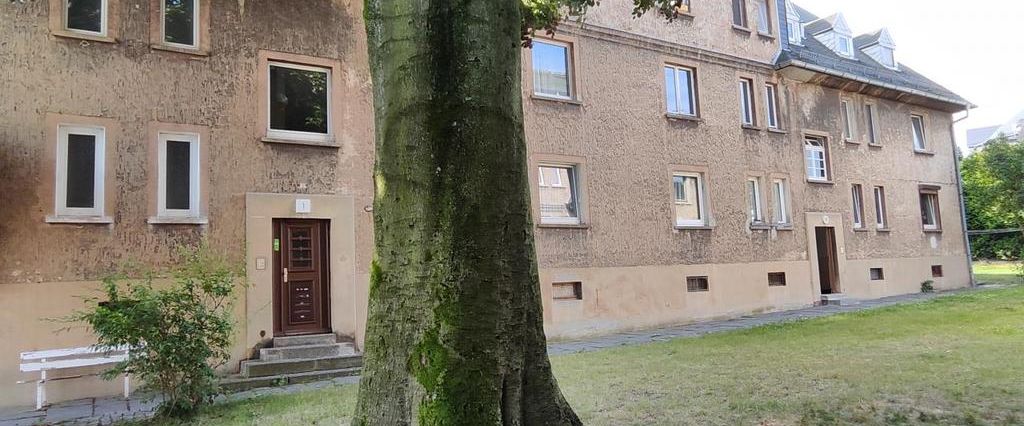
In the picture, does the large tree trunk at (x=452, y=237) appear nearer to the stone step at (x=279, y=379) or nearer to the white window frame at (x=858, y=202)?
the stone step at (x=279, y=379)

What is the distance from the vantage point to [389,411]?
3.30m

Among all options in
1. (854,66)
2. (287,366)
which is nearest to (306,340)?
(287,366)

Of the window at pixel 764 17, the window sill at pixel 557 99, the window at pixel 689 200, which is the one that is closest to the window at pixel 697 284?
the window at pixel 689 200

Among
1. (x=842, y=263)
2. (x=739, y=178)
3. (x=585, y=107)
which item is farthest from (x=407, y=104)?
(x=842, y=263)

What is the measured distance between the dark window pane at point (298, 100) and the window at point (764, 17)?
12.8 metres

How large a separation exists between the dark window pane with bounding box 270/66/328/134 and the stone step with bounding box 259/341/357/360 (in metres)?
3.61

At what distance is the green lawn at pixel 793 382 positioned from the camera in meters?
5.11

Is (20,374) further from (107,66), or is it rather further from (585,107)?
(585,107)

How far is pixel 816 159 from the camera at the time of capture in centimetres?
1895

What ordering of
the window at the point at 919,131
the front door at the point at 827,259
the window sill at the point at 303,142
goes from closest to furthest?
the window sill at the point at 303,142
the front door at the point at 827,259
the window at the point at 919,131

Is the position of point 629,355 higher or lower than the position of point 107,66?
lower

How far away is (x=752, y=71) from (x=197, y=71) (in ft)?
44.9

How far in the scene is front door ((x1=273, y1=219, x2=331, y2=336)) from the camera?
1035 centimetres

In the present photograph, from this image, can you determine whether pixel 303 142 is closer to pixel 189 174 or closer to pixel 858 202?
pixel 189 174
